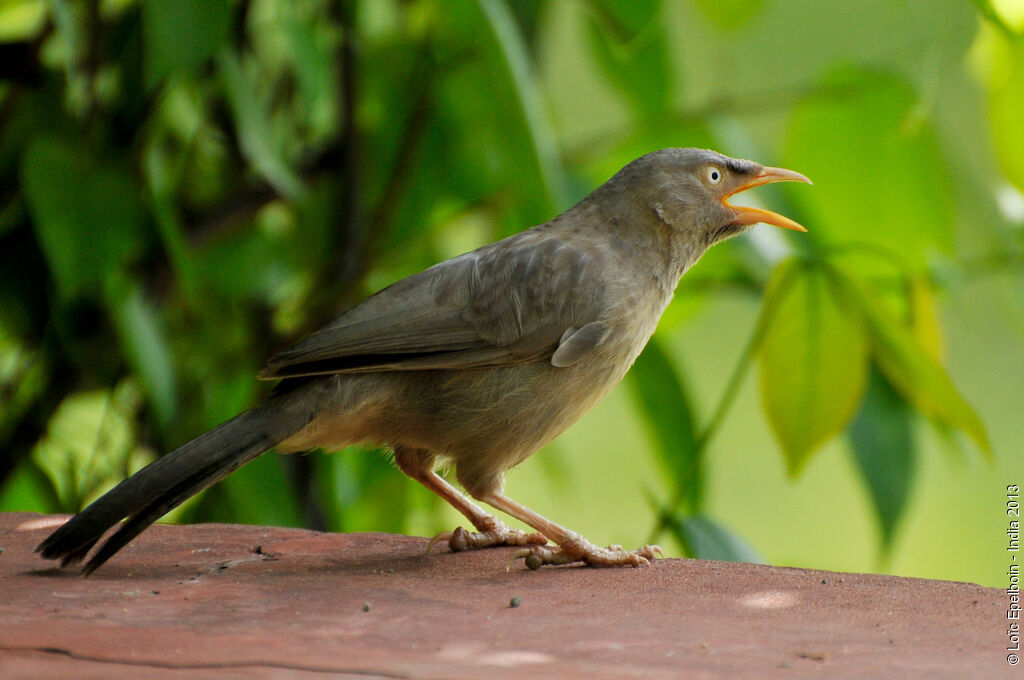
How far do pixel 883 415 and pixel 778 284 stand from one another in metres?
1.00

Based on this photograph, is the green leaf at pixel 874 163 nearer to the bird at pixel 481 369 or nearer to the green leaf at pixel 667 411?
the green leaf at pixel 667 411

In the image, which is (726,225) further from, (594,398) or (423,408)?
(423,408)

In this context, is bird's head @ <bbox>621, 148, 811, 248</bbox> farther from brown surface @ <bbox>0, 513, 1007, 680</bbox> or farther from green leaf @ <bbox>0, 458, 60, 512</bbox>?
green leaf @ <bbox>0, 458, 60, 512</bbox>

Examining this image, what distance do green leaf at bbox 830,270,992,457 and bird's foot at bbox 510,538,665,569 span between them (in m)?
1.00

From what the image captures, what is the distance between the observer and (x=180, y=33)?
3.62m

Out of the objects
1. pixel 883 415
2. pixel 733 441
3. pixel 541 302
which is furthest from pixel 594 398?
pixel 733 441

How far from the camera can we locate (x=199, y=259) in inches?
197

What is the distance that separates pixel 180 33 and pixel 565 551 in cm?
195

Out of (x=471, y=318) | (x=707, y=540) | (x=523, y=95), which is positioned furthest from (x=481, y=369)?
(x=707, y=540)

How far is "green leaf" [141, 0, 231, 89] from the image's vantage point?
142 inches

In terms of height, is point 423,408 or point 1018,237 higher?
point 1018,237

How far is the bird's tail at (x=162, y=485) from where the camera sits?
289 centimetres

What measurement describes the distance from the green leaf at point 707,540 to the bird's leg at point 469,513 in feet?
1.75

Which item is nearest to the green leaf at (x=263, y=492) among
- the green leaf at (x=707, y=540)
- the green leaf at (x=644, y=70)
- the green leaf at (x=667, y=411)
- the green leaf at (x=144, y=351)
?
the green leaf at (x=144, y=351)
